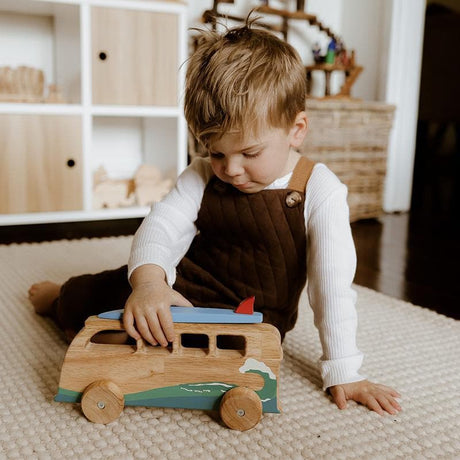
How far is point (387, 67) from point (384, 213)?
20.3 inches

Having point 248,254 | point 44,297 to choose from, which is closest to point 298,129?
point 248,254

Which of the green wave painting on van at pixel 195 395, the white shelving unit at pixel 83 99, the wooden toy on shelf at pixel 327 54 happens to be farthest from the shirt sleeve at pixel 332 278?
the wooden toy on shelf at pixel 327 54

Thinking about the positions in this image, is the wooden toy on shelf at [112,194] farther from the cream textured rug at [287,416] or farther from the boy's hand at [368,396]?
the boy's hand at [368,396]

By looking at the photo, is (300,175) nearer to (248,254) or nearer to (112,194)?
(248,254)

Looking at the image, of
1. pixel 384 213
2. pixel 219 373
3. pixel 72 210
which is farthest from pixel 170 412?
pixel 384 213

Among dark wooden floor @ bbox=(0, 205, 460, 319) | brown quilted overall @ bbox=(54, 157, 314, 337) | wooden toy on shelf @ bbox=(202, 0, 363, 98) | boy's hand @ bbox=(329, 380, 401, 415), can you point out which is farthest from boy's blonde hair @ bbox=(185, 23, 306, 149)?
wooden toy on shelf @ bbox=(202, 0, 363, 98)

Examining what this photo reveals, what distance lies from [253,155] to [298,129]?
84 millimetres

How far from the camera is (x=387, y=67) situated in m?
2.09

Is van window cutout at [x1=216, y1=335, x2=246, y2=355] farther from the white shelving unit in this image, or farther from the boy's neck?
the white shelving unit

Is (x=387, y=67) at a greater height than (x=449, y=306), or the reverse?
(x=387, y=67)

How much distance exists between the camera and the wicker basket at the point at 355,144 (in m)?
1.76

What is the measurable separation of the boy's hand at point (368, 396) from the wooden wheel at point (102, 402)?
0.82 ft

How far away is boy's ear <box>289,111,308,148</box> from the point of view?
0.73 metres

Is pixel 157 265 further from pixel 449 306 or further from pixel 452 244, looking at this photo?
pixel 452 244
